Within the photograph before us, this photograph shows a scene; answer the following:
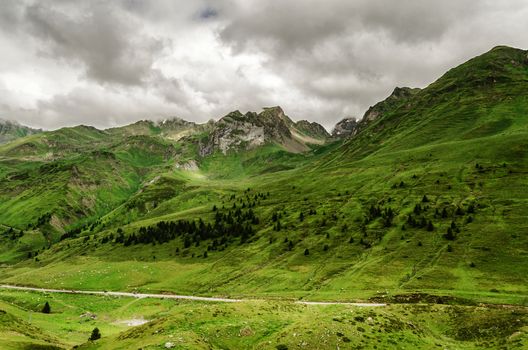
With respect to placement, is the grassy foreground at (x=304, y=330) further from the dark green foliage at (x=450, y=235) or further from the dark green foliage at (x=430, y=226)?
the dark green foliage at (x=430, y=226)

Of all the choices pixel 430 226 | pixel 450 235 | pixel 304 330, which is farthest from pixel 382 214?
pixel 304 330

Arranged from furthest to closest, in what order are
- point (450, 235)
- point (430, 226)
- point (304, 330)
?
1. point (430, 226)
2. point (450, 235)
3. point (304, 330)

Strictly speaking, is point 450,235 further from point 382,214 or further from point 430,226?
point 382,214

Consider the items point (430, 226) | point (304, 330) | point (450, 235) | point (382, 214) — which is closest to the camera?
point (304, 330)

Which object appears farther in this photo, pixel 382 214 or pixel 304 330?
pixel 382 214

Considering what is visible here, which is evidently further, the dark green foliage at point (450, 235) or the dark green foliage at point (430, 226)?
the dark green foliage at point (430, 226)

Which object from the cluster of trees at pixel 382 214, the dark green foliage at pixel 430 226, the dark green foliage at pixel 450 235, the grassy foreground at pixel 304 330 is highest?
the grassy foreground at pixel 304 330

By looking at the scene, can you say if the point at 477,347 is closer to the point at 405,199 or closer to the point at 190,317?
the point at 190,317

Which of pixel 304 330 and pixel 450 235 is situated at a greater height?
pixel 304 330

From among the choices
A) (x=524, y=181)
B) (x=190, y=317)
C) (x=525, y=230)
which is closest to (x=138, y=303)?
(x=190, y=317)

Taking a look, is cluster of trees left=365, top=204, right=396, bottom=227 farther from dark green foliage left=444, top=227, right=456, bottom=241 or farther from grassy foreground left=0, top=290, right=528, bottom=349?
grassy foreground left=0, top=290, right=528, bottom=349

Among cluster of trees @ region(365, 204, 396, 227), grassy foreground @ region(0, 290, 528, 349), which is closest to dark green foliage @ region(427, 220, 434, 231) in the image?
cluster of trees @ region(365, 204, 396, 227)

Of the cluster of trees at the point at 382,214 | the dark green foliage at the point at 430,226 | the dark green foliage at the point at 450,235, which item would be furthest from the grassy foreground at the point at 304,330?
the cluster of trees at the point at 382,214

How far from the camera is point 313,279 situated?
408 ft
